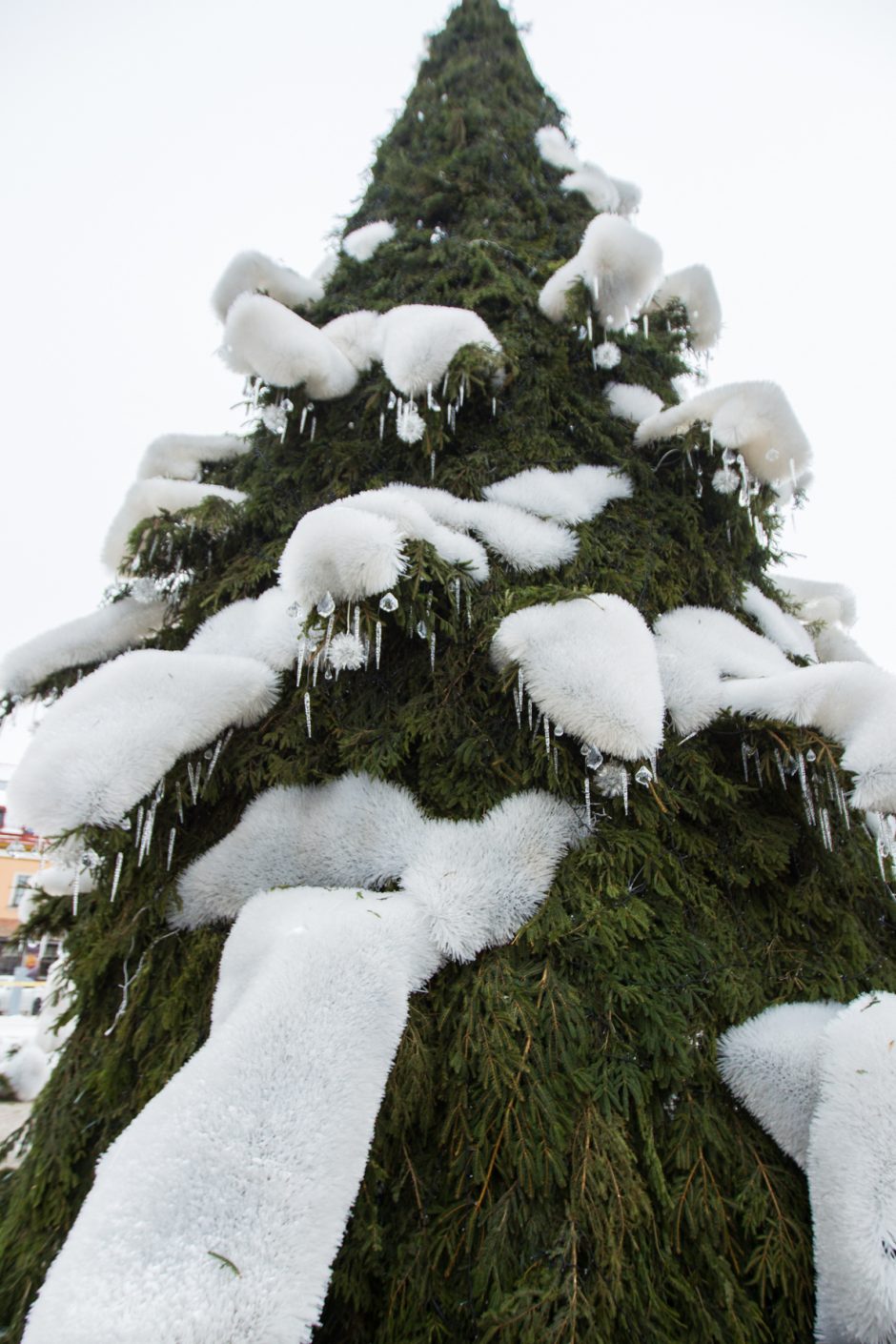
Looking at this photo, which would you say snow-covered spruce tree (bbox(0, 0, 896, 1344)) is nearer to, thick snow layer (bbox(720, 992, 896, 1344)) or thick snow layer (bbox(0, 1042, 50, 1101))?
thick snow layer (bbox(720, 992, 896, 1344))

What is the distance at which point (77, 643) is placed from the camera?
2336 mm

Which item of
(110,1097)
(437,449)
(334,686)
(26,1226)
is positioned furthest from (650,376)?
(26,1226)

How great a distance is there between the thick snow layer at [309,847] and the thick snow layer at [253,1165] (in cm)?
28

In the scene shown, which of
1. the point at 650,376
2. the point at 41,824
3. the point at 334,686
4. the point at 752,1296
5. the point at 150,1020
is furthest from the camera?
the point at 650,376

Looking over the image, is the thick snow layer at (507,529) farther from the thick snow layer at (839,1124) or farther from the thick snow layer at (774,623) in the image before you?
the thick snow layer at (839,1124)

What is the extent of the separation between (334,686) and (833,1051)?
1.49m

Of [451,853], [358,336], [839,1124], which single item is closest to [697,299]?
[358,336]

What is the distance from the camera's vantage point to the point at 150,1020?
5.78ft

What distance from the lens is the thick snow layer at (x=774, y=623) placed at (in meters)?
2.46

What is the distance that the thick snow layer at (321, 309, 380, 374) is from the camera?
2.71 metres

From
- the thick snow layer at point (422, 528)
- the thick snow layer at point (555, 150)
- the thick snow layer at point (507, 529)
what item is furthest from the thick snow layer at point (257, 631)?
the thick snow layer at point (555, 150)

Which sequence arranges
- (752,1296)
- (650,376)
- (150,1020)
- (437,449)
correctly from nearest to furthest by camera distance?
(752,1296)
(150,1020)
(437,449)
(650,376)

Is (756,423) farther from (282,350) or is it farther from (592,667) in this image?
(282,350)

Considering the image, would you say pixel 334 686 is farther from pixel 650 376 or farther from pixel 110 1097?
pixel 650 376
